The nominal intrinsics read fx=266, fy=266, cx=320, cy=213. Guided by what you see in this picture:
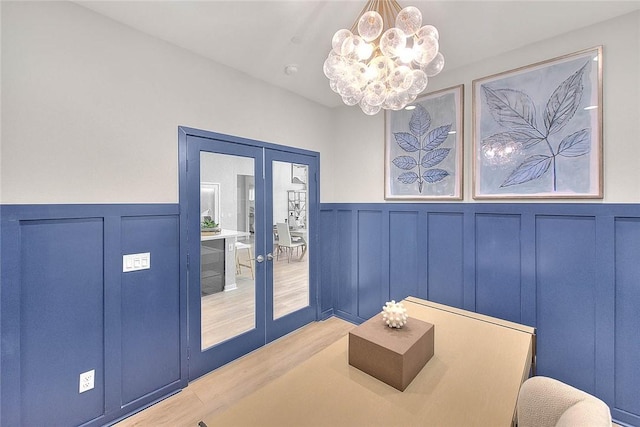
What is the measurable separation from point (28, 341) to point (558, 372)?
153 inches

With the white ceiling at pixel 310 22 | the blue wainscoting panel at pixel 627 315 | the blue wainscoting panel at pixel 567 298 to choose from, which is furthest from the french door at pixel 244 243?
the blue wainscoting panel at pixel 627 315

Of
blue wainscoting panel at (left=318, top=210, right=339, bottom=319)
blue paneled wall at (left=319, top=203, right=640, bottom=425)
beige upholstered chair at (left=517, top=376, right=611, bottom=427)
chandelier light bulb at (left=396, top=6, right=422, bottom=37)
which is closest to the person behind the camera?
beige upholstered chair at (left=517, top=376, right=611, bottom=427)

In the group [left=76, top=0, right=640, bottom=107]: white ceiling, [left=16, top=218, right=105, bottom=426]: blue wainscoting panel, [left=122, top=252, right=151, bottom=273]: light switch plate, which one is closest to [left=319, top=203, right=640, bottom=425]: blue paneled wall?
[left=76, top=0, right=640, bottom=107]: white ceiling

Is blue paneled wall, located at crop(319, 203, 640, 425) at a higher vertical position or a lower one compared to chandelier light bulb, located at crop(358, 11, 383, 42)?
lower

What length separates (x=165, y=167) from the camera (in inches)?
88.4

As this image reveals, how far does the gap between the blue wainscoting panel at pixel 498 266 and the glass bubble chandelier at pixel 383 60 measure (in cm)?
160

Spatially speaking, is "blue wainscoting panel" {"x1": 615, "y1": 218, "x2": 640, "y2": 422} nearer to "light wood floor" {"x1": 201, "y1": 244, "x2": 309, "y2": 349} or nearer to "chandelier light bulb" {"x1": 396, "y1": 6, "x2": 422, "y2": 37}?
"chandelier light bulb" {"x1": 396, "y1": 6, "x2": 422, "y2": 37}

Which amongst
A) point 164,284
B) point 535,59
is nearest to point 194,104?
Result: point 164,284

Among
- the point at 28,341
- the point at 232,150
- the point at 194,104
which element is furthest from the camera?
the point at 232,150

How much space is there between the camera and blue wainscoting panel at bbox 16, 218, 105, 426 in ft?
5.50

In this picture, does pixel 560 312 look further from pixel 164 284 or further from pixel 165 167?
pixel 165 167

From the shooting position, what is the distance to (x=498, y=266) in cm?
246

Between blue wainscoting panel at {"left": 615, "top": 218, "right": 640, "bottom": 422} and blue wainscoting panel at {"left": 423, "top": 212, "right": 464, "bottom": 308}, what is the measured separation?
1049 millimetres

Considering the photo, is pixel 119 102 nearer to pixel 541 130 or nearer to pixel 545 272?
pixel 541 130
